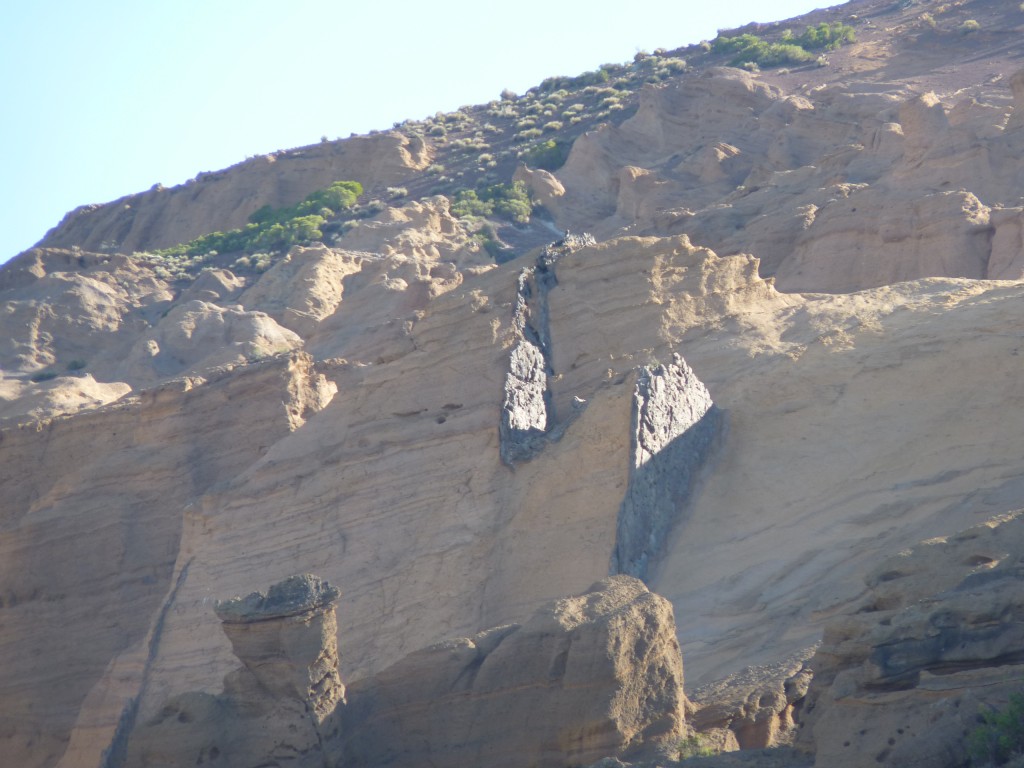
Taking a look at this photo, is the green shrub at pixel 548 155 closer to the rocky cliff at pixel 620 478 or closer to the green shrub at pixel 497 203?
the green shrub at pixel 497 203

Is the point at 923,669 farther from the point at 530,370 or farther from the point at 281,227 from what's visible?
the point at 281,227

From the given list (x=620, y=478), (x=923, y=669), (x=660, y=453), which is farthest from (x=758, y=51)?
Result: (x=923, y=669)

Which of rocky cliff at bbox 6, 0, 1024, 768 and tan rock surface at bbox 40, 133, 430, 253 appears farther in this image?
tan rock surface at bbox 40, 133, 430, 253

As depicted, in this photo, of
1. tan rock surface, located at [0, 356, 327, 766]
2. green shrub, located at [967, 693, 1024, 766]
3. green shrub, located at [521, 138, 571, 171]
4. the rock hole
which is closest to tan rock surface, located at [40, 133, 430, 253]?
green shrub, located at [521, 138, 571, 171]

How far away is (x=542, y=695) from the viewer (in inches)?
433

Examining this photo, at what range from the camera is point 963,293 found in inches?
832

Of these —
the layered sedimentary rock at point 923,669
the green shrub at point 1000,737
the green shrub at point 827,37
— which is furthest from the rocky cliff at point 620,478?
the green shrub at point 827,37

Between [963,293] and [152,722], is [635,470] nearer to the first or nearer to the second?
[963,293]

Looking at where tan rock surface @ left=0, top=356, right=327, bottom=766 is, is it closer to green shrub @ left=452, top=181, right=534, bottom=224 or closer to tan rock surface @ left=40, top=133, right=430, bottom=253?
green shrub @ left=452, top=181, right=534, bottom=224

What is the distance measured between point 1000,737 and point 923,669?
1.03 m

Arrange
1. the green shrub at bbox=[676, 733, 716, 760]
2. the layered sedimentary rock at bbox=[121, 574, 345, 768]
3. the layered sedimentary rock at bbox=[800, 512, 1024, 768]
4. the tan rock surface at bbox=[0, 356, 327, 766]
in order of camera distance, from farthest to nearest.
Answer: the tan rock surface at bbox=[0, 356, 327, 766] < the layered sedimentary rock at bbox=[121, 574, 345, 768] < the green shrub at bbox=[676, 733, 716, 760] < the layered sedimentary rock at bbox=[800, 512, 1024, 768]

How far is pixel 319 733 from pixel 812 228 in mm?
21182

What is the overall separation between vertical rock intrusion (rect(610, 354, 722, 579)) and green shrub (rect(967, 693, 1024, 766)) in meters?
9.04

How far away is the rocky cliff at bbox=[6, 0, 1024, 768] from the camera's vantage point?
1151cm
